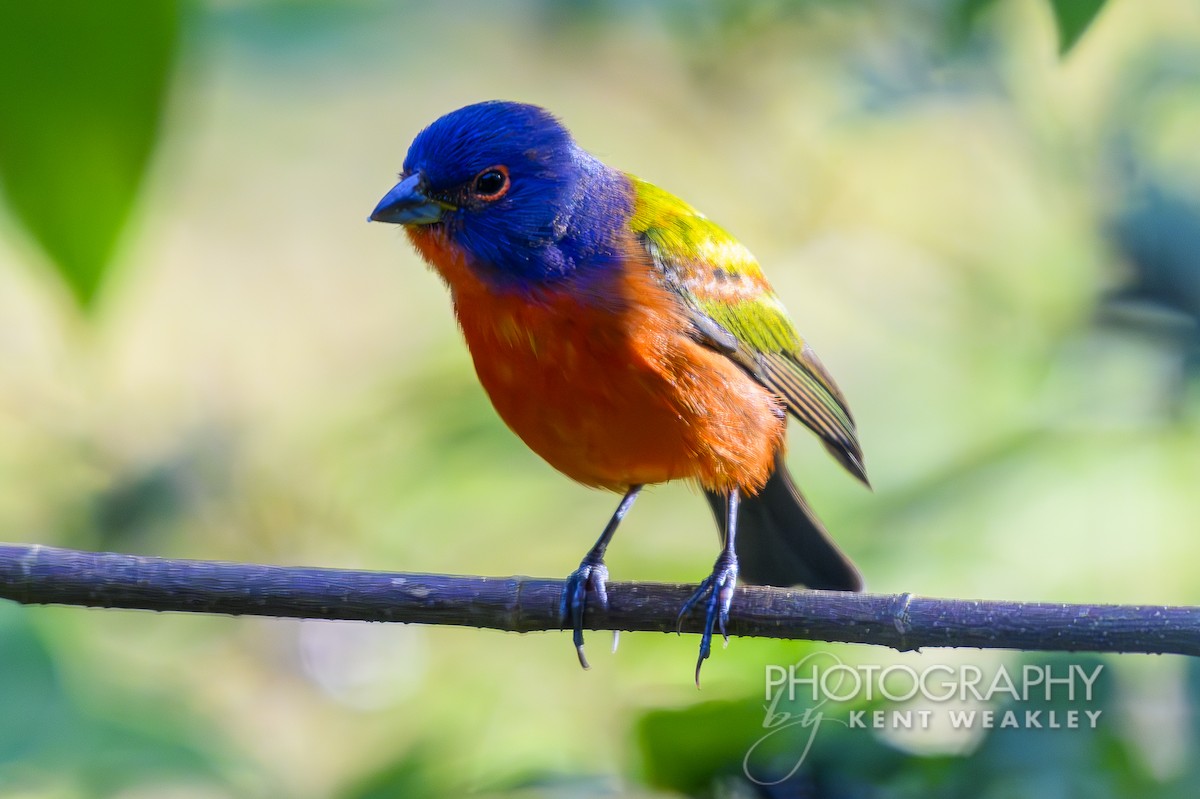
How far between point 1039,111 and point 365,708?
3328 millimetres

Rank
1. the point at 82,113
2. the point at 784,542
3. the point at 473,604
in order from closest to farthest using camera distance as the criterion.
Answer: the point at 82,113
the point at 473,604
the point at 784,542

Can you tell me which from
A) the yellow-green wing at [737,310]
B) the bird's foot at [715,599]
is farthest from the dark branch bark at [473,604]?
the yellow-green wing at [737,310]

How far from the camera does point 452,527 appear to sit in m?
4.38

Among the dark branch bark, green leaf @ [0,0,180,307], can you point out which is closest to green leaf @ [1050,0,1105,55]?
green leaf @ [0,0,180,307]

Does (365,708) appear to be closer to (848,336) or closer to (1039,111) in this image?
(848,336)

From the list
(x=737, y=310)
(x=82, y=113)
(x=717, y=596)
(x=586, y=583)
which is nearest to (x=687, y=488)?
(x=737, y=310)

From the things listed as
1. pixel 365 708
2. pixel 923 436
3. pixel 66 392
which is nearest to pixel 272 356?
pixel 66 392

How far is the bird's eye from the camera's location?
11.5 ft

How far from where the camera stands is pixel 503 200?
351 centimetres

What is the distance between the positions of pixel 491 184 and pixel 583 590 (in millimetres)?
1186

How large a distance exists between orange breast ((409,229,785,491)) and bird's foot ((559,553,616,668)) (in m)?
0.26

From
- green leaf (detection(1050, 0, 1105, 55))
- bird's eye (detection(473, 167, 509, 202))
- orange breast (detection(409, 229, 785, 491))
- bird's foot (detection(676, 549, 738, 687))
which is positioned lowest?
bird's foot (detection(676, 549, 738, 687))

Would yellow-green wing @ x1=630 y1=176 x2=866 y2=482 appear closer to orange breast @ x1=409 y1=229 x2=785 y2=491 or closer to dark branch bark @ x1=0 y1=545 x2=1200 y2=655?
orange breast @ x1=409 y1=229 x2=785 y2=491

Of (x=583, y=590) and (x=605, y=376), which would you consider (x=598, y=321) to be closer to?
(x=605, y=376)
